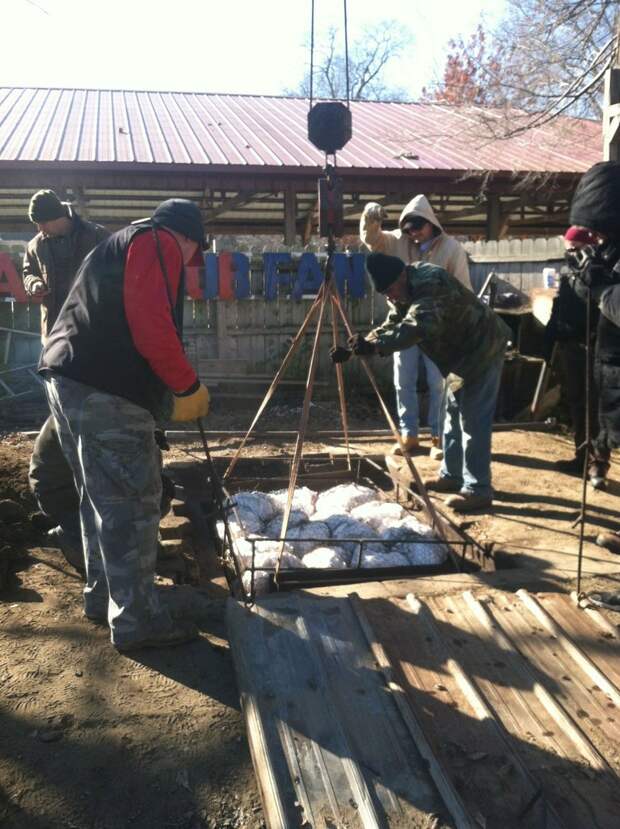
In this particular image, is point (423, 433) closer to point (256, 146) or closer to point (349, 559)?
point (349, 559)

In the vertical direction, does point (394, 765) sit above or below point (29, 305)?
below

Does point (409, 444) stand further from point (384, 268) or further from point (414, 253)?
point (384, 268)

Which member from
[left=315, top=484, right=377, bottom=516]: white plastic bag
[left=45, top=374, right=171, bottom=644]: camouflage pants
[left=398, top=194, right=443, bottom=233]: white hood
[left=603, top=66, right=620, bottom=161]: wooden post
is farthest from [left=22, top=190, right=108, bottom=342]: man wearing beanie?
[left=603, top=66, right=620, bottom=161]: wooden post

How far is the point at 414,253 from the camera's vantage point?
5.76 meters

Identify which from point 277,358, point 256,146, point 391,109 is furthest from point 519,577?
point 391,109

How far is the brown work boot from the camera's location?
3789 mm

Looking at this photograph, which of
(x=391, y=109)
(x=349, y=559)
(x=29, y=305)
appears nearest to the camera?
(x=349, y=559)

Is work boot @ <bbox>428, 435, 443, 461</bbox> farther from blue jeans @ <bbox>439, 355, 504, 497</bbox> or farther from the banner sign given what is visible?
the banner sign

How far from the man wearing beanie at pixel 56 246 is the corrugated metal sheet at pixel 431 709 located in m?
2.73

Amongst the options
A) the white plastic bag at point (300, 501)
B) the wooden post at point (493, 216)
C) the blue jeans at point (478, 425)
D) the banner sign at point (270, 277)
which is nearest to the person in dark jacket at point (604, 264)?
the blue jeans at point (478, 425)

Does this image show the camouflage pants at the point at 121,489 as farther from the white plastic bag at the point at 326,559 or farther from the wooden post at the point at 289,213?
the wooden post at the point at 289,213

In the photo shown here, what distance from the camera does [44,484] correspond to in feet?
11.8

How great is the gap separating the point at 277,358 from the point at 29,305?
11.2ft

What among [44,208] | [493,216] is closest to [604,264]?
[44,208]
